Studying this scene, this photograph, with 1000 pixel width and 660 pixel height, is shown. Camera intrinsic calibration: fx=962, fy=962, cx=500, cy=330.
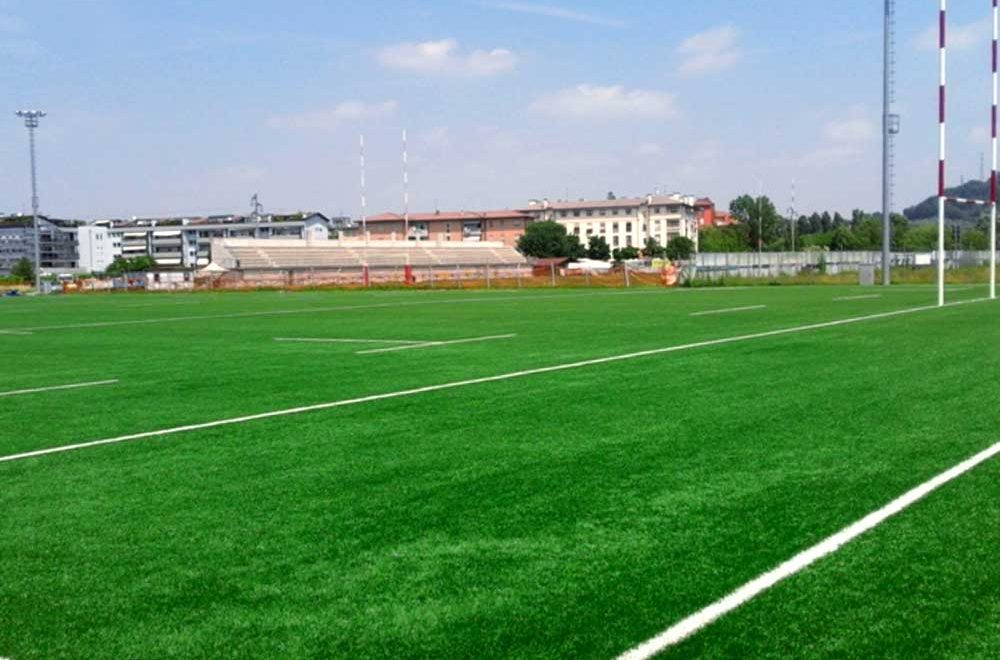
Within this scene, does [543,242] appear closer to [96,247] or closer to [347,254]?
[347,254]

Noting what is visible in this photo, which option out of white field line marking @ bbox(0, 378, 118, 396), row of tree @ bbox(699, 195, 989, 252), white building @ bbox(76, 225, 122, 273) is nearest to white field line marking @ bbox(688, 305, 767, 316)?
white field line marking @ bbox(0, 378, 118, 396)

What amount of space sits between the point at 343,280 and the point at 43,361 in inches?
2257

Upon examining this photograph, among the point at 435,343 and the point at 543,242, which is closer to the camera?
the point at 435,343

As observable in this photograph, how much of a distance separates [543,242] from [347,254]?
175 feet

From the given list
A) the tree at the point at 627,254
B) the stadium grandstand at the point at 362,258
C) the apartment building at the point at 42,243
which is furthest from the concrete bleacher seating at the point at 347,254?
the apartment building at the point at 42,243

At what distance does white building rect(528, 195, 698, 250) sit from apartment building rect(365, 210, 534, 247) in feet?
16.3

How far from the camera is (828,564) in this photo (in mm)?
3848

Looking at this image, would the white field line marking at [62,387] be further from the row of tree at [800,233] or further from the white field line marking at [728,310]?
the row of tree at [800,233]

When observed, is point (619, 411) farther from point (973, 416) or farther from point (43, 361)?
point (43, 361)

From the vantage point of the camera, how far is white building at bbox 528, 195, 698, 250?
166125 mm

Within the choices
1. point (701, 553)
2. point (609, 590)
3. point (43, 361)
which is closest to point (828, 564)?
point (701, 553)

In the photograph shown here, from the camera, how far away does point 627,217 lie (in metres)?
171

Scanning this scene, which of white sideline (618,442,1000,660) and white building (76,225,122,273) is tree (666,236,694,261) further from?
white sideline (618,442,1000,660)

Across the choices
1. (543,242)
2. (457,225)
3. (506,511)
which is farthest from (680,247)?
(506,511)
